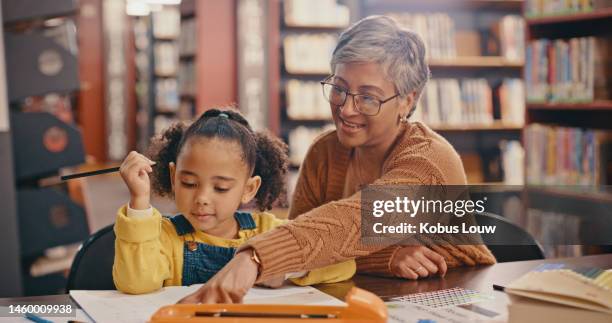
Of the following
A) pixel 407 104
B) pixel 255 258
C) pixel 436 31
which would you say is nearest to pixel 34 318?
pixel 255 258

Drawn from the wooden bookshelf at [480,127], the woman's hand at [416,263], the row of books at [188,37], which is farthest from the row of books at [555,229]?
the row of books at [188,37]

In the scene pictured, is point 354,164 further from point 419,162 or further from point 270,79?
point 270,79

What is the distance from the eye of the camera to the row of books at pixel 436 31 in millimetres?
4559

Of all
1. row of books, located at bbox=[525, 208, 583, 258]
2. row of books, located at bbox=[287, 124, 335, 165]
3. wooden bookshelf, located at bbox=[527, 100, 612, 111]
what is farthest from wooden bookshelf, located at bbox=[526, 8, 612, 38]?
row of books, located at bbox=[287, 124, 335, 165]

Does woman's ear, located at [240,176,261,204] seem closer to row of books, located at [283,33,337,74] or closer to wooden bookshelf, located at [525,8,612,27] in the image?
wooden bookshelf, located at [525,8,612,27]

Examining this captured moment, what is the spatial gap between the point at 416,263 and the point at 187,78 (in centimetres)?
526

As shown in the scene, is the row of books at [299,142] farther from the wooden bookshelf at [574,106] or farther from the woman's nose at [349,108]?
the woman's nose at [349,108]

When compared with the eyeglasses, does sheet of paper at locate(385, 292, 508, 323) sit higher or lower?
lower

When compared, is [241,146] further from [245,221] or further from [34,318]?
[34,318]

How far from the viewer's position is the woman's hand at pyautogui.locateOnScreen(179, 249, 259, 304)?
3.17 ft

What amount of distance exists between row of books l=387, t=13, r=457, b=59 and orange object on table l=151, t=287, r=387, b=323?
3825 millimetres

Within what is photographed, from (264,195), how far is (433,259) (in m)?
0.32

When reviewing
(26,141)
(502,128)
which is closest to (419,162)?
(26,141)

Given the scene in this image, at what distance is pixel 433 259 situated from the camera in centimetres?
129
